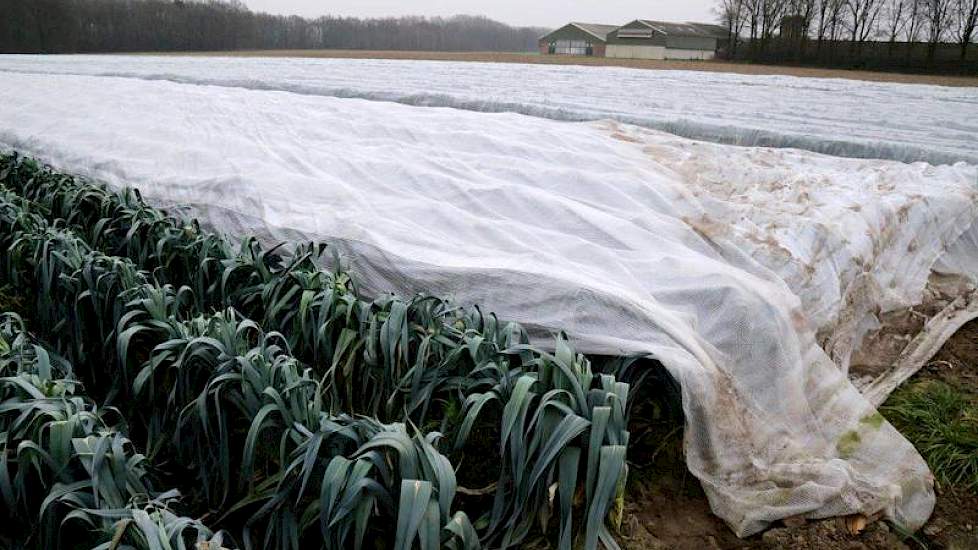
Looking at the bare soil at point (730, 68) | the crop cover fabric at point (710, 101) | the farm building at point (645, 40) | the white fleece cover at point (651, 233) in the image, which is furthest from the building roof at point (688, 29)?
the white fleece cover at point (651, 233)

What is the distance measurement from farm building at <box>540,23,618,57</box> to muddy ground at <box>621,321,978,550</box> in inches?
909

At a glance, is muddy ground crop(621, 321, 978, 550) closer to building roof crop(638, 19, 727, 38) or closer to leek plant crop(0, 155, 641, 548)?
leek plant crop(0, 155, 641, 548)

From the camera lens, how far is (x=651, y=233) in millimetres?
2410

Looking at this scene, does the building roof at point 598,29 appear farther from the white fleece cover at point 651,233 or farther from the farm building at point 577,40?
the white fleece cover at point 651,233

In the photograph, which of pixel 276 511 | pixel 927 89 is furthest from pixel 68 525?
pixel 927 89

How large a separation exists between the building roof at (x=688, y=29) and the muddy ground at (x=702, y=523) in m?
22.1

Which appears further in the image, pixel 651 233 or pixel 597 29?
pixel 597 29

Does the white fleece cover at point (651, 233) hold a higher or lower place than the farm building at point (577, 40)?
lower

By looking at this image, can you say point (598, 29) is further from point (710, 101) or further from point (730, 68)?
Result: point (710, 101)

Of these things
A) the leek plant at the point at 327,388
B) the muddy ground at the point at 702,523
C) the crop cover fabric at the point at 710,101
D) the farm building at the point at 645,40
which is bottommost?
the muddy ground at the point at 702,523

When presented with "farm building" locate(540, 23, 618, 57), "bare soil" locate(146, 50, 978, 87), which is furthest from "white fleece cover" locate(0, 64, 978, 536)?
"farm building" locate(540, 23, 618, 57)

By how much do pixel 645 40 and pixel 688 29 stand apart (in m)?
1.48

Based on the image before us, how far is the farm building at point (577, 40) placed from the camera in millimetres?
23500

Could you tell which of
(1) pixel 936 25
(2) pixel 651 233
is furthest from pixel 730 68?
(2) pixel 651 233
